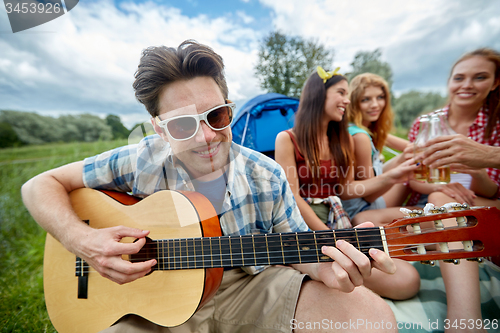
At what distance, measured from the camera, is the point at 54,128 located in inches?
21.2

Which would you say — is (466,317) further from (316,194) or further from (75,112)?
(75,112)

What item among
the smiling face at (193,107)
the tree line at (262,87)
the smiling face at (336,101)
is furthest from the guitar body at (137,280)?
the smiling face at (336,101)

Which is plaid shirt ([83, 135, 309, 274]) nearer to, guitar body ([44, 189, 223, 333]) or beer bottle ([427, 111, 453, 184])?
guitar body ([44, 189, 223, 333])

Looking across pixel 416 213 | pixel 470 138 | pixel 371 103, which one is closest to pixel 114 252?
pixel 416 213

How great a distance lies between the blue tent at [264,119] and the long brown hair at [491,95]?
0.82 m

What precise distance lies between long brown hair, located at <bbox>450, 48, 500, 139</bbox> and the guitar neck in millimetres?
1054

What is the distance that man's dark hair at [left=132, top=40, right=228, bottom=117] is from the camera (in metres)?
0.51

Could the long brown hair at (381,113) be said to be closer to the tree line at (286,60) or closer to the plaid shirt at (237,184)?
the tree line at (286,60)

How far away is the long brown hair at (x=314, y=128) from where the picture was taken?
4.03 feet

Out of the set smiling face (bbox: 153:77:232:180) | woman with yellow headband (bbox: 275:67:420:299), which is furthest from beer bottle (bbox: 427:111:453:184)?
smiling face (bbox: 153:77:232:180)

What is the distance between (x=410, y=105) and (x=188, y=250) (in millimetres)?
1992

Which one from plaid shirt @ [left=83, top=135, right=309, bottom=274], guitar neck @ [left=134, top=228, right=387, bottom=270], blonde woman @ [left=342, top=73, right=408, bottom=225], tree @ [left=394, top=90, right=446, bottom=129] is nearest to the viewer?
guitar neck @ [left=134, top=228, right=387, bottom=270]

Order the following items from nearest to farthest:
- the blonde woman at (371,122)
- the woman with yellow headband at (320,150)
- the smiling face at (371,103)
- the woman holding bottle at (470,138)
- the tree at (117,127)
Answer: the tree at (117,127), the woman holding bottle at (470,138), the woman with yellow headband at (320,150), the blonde woman at (371,122), the smiling face at (371,103)

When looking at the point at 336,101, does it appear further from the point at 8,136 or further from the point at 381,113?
the point at 8,136
